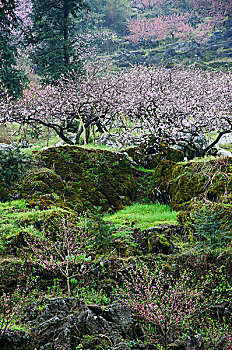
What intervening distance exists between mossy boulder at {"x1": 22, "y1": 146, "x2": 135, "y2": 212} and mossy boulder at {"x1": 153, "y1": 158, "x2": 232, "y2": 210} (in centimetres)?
168

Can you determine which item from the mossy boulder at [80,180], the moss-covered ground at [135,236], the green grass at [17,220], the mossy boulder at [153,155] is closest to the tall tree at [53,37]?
the mossy boulder at [153,155]

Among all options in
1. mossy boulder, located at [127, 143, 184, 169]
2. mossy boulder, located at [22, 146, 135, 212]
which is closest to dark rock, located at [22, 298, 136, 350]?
mossy boulder, located at [22, 146, 135, 212]

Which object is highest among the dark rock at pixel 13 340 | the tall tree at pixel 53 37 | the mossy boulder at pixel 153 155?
the tall tree at pixel 53 37

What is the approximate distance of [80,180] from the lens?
→ 1020 cm

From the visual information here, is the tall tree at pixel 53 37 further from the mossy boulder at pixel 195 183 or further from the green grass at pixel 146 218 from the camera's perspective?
the green grass at pixel 146 218

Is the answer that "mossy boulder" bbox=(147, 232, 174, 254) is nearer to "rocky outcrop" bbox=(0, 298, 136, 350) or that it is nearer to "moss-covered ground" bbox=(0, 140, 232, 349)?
"moss-covered ground" bbox=(0, 140, 232, 349)

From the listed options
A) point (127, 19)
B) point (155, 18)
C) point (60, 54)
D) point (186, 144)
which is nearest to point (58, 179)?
point (186, 144)

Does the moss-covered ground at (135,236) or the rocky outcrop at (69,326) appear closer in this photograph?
the rocky outcrop at (69,326)

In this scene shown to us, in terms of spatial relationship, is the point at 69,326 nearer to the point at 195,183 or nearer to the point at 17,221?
the point at 17,221

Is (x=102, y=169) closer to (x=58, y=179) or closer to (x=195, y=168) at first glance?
(x=58, y=179)

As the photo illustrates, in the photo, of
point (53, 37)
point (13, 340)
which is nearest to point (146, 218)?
point (13, 340)

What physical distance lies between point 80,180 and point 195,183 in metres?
4.25

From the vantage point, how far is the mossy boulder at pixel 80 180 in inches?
→ 346

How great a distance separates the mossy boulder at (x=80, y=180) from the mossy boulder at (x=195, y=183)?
168 centimetres
